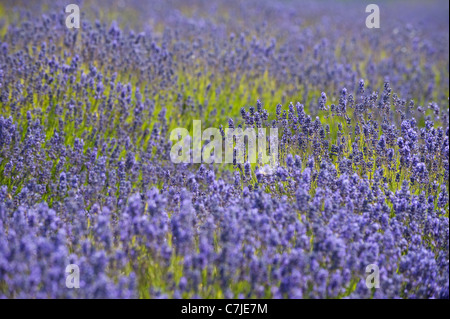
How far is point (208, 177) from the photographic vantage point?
304 cm

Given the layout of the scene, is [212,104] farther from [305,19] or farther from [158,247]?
[305,19]

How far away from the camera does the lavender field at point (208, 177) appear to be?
2.21 m

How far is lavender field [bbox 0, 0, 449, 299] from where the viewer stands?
7.25 ft

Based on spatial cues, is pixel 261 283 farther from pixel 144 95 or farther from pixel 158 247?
pixel 144 95

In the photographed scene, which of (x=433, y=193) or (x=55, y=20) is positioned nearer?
(x=433, y=193)

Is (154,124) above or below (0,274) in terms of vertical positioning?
above

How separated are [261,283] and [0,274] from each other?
45.4 inches

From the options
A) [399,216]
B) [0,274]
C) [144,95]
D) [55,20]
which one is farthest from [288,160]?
[55,20]

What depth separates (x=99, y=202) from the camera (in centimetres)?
311

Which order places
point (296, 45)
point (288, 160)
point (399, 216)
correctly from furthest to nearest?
point (296, 45), point (288, 160), point (399, 216)

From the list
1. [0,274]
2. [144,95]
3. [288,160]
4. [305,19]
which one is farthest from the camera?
[305,19]
